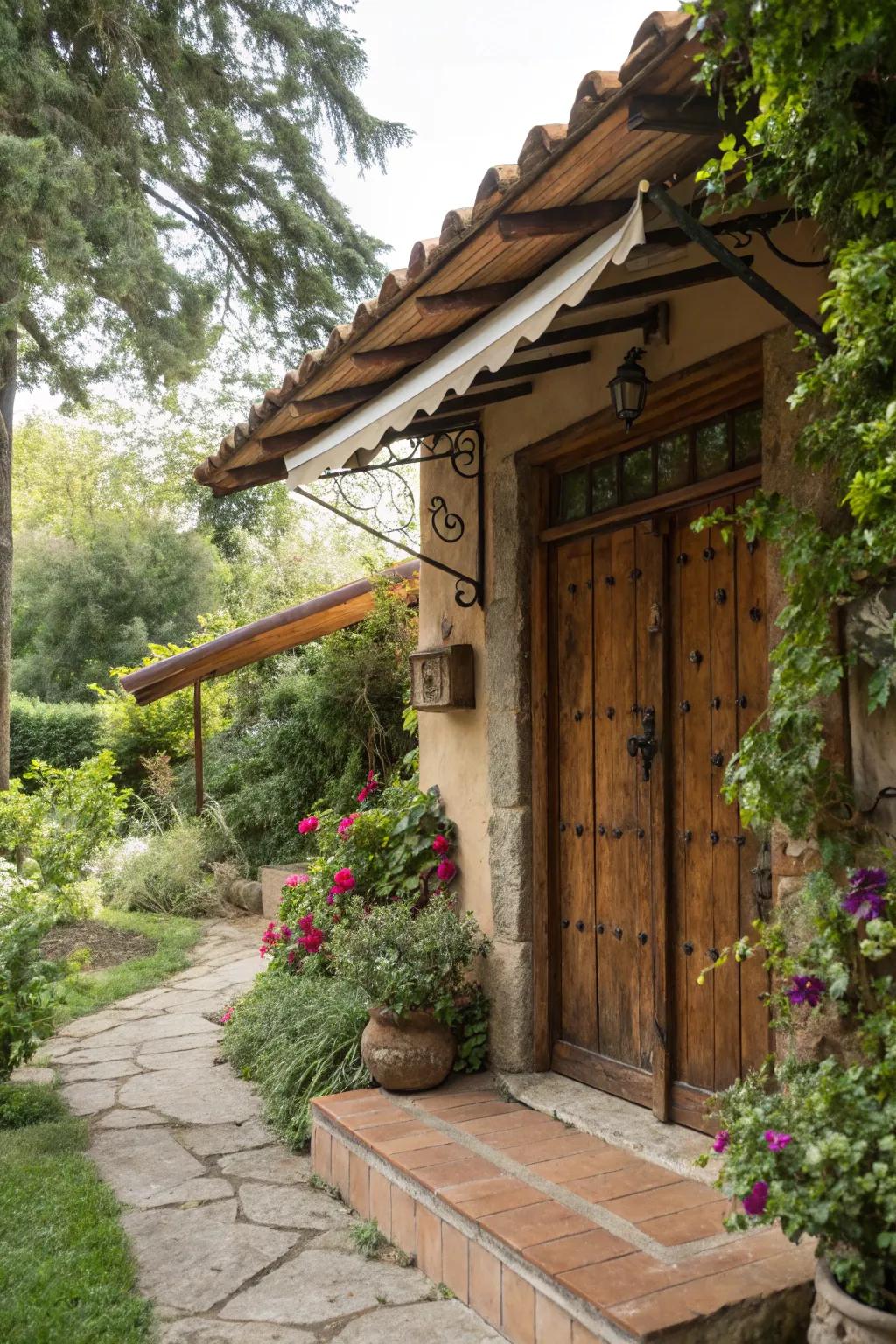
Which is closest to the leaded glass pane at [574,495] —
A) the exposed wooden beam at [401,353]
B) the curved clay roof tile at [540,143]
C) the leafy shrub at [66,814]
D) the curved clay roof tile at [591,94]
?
the exposed wooden beam at [401,353]

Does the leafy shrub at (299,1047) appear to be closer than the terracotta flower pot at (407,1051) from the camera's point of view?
No

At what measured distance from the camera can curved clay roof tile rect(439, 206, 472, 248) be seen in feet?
9.97

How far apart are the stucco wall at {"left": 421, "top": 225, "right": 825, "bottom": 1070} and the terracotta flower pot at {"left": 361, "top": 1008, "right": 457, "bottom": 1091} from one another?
286 millimetres

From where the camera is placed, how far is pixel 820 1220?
2039 mm

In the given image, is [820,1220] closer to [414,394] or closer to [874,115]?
[874,115]

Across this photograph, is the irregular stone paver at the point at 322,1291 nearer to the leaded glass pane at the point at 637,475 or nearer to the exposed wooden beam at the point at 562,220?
the leaded glass pane at the point at 637,475

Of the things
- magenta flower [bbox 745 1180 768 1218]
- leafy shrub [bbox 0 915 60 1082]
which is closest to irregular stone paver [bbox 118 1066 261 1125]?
leafy shrub [bbox 0 915 60 1082]

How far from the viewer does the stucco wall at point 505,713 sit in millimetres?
4230

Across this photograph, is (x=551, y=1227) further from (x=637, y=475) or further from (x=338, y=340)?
(x=338, y=340)

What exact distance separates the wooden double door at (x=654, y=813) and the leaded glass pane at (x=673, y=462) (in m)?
0.13

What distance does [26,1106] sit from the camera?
4.61 meters

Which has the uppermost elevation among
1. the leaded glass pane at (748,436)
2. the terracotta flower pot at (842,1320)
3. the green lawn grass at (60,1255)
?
the leaded glass pane at (748,436)

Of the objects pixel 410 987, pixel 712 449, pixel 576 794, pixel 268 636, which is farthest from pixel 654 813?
pixel 268 636

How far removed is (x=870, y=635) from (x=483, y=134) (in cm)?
2217
